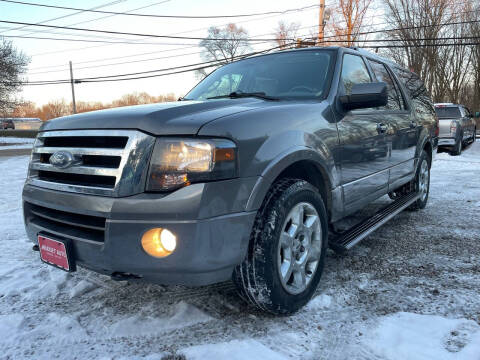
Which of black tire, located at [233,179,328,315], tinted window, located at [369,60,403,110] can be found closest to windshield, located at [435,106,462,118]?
tinted window, located at [369,60,403,110]

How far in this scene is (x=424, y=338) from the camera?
1.97 metres

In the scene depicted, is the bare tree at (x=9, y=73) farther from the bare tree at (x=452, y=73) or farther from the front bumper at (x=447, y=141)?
the bare tree at (x=452, y=73)

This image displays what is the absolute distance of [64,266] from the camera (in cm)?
200

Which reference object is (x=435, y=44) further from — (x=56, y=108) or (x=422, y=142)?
(x=56, y=108)

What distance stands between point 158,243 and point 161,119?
633 millimetres

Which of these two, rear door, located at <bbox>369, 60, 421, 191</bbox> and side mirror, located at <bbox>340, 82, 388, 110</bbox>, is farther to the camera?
rear door, located at <bbox>369, 60, 421, 191</bbox>

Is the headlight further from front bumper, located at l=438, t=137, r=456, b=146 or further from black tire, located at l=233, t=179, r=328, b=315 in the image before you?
front bumper, located at l=438, t=137, r=456, b=146

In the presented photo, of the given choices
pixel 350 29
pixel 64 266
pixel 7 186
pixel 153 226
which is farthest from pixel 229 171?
pixel 350 29

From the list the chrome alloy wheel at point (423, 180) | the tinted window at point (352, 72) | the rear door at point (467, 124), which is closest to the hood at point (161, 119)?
the tinted window at point (352, 72)

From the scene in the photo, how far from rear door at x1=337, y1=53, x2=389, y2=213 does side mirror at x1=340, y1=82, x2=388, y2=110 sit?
12 cm

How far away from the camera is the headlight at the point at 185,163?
5.72 feet

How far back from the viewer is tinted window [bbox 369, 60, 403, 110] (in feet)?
12.1

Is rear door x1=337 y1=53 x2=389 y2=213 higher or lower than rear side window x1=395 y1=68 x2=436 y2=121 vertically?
lower

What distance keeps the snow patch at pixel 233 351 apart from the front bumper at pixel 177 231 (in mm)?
388
